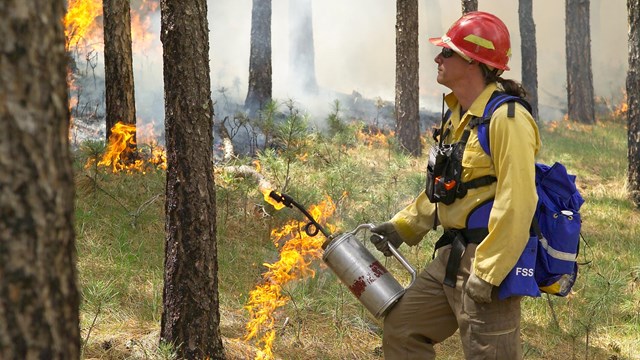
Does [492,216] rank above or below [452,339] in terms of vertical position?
above

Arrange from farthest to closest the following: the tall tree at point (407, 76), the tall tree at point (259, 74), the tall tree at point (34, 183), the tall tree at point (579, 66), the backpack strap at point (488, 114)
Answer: the tall tree at point (579, 66) < the tall tree at point (259, 74) < the tall tree at point (407, 76) < the backpack strap at point (488, 114) < the tall tree at point (34, 183)

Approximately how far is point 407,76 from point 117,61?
15.7ft

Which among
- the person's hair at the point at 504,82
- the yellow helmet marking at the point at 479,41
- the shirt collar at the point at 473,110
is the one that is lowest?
the shirt collar at the point at 473,110

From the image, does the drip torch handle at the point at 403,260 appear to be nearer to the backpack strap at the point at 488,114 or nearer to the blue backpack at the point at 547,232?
the blue backpack at the point at 547,232

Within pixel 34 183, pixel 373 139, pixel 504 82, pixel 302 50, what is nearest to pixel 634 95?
pixel 373 139

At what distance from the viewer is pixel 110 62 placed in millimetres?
8188

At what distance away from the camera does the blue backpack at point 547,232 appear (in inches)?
128

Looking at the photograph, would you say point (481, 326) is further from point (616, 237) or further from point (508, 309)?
point (616, 237)

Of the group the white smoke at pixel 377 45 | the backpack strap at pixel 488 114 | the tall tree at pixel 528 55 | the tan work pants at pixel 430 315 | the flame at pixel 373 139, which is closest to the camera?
the backpack strap at pixel 488 114

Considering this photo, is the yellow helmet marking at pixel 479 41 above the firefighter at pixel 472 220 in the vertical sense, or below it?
above

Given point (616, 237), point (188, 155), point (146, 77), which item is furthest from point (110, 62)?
point (146, 77)

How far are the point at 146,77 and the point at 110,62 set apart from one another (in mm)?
8125

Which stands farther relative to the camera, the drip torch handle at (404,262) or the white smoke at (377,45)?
the white smoke at (377,45)

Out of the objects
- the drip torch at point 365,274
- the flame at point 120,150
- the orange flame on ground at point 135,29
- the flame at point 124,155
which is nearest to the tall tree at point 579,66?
the orange flame on ground at point 135,29
